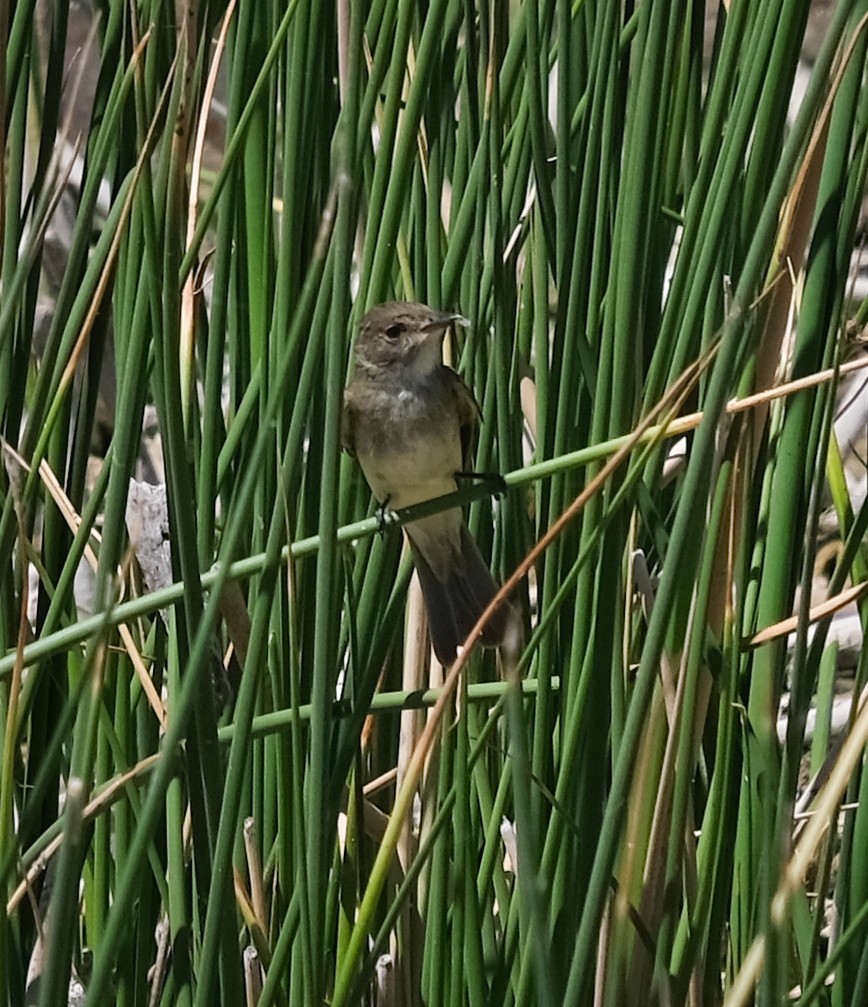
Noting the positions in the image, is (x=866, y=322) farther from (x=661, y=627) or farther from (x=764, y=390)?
(x=661, y=627)

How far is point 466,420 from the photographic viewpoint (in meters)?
1.79

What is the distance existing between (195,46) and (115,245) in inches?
6.7

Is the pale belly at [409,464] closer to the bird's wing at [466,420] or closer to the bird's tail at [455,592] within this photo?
the bird's wing at [466,420]

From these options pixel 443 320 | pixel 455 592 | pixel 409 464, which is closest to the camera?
pixel 443 320

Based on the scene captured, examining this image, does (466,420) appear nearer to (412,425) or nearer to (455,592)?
(412,425)

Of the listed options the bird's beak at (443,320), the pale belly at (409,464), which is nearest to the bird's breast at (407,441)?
the pale belly at (409,464)

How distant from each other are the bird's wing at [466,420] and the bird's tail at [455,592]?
21 cm

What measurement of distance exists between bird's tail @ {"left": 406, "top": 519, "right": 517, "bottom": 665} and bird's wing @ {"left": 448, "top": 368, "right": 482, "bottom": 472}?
0.68 feet

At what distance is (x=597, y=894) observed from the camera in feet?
2.67

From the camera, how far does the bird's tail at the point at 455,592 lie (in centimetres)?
137

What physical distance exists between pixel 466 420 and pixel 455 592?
0.34 metres

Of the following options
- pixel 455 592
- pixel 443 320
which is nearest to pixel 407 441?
pixel 455 592

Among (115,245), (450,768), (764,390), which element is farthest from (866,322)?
(115,245)

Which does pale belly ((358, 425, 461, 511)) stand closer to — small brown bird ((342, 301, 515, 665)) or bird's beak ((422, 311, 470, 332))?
small brown bird ((342, 301, 515, 665))
